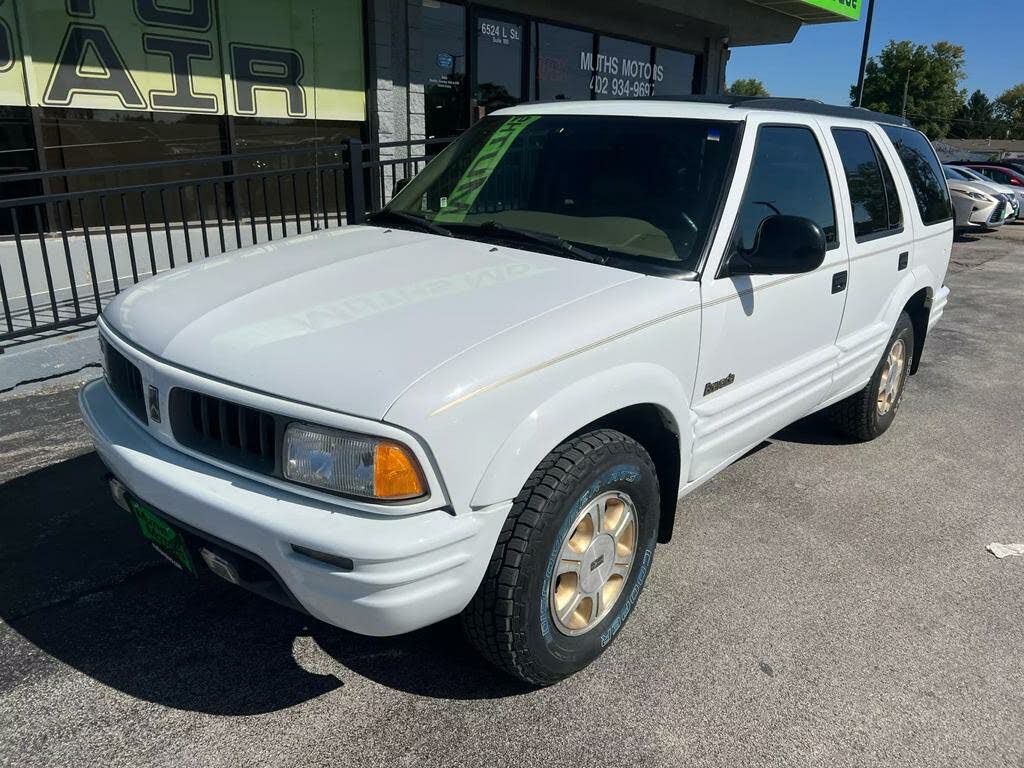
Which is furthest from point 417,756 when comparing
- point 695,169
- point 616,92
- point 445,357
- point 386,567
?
point 616,92

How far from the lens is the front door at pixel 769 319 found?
9.95ft

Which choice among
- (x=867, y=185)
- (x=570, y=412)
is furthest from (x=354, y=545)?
(x=867, y=185)

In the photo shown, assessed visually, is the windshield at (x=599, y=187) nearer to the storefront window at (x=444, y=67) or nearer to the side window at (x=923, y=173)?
the side window at (x=923, y=173)

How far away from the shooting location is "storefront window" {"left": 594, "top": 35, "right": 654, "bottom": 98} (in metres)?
13.9

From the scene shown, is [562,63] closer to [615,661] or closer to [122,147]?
[122,147]

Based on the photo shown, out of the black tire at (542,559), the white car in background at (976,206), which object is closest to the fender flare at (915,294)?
the black tire at (542,559)

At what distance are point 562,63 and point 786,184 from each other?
1038 cm

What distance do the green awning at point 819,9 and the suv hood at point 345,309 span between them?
14.4m

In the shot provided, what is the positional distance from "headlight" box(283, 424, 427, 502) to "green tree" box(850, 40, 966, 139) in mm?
93394

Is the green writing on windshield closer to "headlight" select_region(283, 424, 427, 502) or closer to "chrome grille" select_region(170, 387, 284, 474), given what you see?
"chrome grille" select_region(170, 387, 284, 474)

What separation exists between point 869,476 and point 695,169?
228 cm

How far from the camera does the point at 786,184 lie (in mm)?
3457

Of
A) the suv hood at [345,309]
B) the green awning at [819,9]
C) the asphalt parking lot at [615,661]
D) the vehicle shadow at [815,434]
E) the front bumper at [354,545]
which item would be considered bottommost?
the vehicle shadow at [815,434]

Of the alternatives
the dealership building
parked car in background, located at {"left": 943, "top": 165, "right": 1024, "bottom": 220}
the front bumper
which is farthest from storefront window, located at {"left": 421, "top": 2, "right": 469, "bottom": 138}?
parked car in background, located at {"left": 943, "top": 165, "right": 1024, "bottom": 220}
